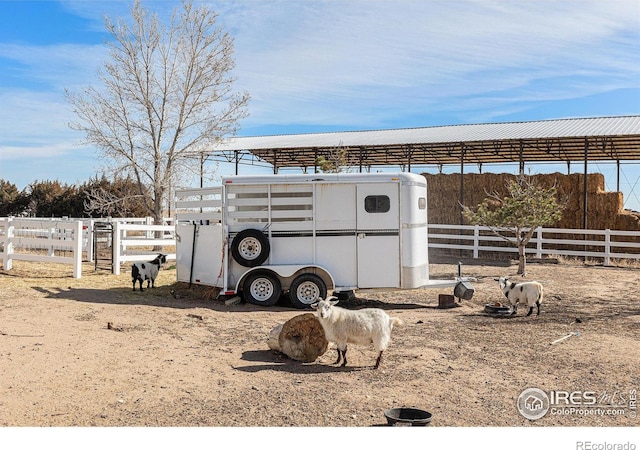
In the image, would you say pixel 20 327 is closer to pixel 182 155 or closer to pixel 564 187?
pixel 182 155

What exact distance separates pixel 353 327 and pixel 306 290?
3.91 meters

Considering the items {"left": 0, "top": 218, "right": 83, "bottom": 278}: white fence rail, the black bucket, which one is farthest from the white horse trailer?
the black bucket

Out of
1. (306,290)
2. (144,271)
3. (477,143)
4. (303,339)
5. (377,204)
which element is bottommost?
(303,339)

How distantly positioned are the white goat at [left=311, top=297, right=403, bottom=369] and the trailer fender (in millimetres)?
3684

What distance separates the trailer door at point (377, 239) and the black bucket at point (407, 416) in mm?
5728

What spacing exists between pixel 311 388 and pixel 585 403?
8.93 feet

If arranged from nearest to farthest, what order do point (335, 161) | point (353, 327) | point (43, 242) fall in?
point (353, 327)
point (43, 242)
point (335, 161)

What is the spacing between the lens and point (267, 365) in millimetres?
7004

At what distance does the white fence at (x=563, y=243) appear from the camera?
18.9m

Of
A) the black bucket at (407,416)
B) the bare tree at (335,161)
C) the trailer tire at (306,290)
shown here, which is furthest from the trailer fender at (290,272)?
the bare tree at (335,161)

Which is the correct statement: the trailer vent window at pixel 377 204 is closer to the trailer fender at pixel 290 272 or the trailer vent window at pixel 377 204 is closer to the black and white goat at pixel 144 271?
the trailer fender at pixel 290 272

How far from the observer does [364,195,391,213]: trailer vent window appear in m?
10.8

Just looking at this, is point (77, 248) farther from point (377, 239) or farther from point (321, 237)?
point (377, 239)

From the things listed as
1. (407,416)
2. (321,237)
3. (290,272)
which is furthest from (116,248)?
(407,416)
